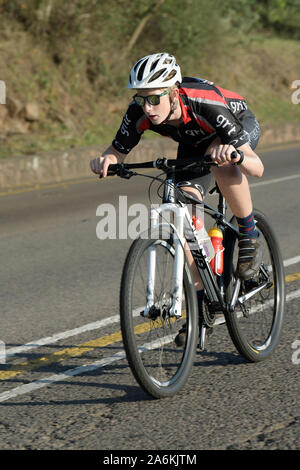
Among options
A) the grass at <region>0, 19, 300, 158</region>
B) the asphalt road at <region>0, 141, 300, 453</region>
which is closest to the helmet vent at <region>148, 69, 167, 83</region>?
the asphalt road at <region>0, 141, 300, 453</region>

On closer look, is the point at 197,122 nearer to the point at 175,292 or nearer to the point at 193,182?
the point at 193,182

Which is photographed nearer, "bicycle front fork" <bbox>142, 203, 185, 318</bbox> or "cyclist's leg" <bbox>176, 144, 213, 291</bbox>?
"bicycle front fork" <bbox>142, 203, 185, 318</bbox>

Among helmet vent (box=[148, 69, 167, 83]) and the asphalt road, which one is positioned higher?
helmet vent (box=[148, 69, 167, 83])

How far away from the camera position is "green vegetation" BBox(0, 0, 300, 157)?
15.6 meters

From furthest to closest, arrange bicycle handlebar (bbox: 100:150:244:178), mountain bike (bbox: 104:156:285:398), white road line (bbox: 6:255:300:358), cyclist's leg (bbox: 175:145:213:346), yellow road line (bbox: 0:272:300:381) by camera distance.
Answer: white road line (bbox: 6:255:300:358)
yellow road line (bbox: 0:272:300:381)
cyclist's leg (bbox: 175:145:213:346)
bicycle handlebar (bbox: 100:150:244:178)
mountain bike (bbox: 104:156:285:398)

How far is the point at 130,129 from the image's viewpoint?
14.5ft

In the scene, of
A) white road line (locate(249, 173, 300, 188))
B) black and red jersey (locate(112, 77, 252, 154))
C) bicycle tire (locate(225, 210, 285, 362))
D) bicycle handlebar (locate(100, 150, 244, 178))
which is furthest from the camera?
white road line (locate(249, 173, 300, 188))

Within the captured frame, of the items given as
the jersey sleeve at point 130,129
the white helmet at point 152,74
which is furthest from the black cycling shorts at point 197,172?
the white helmet at point 152,74

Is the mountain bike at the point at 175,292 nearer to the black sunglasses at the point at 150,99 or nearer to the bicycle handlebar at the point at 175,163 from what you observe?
the bicycle handlebar at the point at 175,163

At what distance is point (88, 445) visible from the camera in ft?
11.4

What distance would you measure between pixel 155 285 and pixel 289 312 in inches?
73.1

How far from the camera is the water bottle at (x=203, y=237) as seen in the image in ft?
13.9

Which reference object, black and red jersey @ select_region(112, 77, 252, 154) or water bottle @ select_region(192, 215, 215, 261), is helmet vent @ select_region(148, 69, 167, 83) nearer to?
black and red jersey @ select_region(112, 77, 252, 154)

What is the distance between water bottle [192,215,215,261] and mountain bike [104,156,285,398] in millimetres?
36
